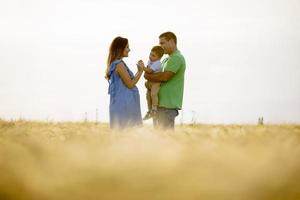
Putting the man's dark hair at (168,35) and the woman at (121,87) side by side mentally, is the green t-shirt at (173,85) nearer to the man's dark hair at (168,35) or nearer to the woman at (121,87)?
the man's dark hair at (168,35)

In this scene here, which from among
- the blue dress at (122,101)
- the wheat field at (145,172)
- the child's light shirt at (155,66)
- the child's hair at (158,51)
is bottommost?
the blue dress at (122,101)

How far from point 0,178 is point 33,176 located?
0.08 m

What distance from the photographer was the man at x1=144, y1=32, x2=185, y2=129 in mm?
6227

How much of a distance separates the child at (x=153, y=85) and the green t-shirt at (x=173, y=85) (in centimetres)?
11

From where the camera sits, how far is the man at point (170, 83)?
245 inches

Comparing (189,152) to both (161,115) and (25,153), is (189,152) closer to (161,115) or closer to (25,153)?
(25,153)

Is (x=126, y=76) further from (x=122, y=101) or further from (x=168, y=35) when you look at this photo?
(x=168, y=35)

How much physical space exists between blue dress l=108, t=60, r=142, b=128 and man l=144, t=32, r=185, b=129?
287 millimetres

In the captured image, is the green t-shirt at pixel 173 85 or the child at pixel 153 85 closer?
the green t-shirt at pixel 173 85

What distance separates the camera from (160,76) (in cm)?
612

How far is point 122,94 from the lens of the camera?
619cm

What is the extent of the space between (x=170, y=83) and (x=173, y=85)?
44 mm

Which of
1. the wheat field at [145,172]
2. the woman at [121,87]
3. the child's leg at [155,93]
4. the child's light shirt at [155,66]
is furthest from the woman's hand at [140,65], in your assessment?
the wheat field at [145,172]

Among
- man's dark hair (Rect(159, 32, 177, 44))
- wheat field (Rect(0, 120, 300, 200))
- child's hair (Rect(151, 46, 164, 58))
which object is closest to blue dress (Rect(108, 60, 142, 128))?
man's dark hair (Rect(159, 32, 177, 44))
